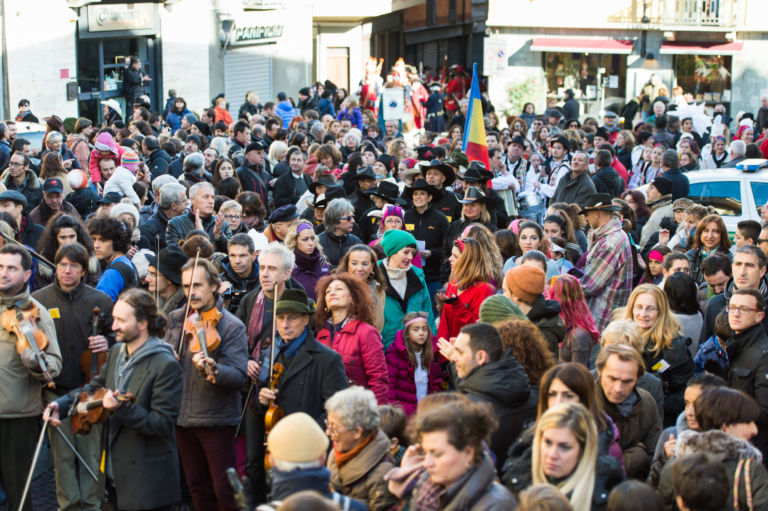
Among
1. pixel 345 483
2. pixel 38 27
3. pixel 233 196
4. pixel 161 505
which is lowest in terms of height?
pixel 161 505

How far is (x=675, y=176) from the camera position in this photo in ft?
42.8

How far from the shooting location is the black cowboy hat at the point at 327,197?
10.6 meters

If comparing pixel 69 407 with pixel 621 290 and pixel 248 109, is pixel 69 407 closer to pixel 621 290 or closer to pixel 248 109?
pixel 621 290

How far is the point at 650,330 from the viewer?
21.9 feet

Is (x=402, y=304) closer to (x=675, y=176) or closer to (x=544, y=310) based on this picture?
(x=544, y=310)

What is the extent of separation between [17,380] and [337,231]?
347 cm

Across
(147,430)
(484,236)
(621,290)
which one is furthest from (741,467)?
(621,290)

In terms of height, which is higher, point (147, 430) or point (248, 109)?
point (248, 109)

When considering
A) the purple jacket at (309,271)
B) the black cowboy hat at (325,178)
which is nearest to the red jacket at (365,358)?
the purple jacket at (309,271)

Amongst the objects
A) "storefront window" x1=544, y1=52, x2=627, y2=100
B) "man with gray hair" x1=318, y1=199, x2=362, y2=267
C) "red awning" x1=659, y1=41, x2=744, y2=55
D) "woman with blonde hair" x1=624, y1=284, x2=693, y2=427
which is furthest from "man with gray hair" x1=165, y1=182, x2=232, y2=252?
"red awning" x1=659, y1=41, x2=744, y2=55

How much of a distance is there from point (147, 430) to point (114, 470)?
40cm

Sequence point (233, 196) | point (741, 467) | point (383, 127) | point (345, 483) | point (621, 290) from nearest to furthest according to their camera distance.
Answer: point (741, 467), point (345, 483), point (621, 290), point (233, 196), point (383, 127)

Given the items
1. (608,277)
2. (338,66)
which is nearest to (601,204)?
(608,277)

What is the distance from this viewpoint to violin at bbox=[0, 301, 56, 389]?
626 cm
